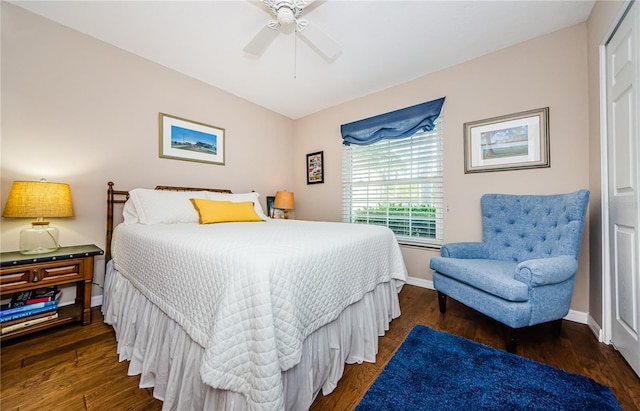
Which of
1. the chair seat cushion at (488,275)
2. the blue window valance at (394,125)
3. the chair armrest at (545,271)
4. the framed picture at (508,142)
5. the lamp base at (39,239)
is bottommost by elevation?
the chair seat cushion at (488,275)

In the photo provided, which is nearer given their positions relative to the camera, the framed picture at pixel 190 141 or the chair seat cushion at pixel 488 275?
the chair seat cushion at pixel 488 275

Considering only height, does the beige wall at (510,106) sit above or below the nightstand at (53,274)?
above

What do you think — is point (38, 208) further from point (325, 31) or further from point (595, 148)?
point (595, 148)

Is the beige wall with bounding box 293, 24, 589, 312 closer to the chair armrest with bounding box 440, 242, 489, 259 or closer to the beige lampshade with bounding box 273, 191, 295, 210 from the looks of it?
the chair armrest with bounding box 440, 242, 489, 259

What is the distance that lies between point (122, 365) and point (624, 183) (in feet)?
10.8

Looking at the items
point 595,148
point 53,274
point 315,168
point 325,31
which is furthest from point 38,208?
point 595,148

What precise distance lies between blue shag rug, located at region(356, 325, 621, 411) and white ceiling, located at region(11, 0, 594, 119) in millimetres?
2467

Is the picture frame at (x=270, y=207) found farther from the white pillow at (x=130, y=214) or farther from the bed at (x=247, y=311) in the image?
the bed at (x=247, y=311)

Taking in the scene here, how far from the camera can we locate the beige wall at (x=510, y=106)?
1998mm

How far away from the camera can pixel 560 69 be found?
6.77 feet

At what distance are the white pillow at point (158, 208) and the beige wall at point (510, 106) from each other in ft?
8.10

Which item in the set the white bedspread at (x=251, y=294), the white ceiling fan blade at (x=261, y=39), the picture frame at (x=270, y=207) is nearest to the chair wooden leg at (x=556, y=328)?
the white bedspread at (x=251, y=294)

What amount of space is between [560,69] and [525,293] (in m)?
2.00

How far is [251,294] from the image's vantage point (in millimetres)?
883
